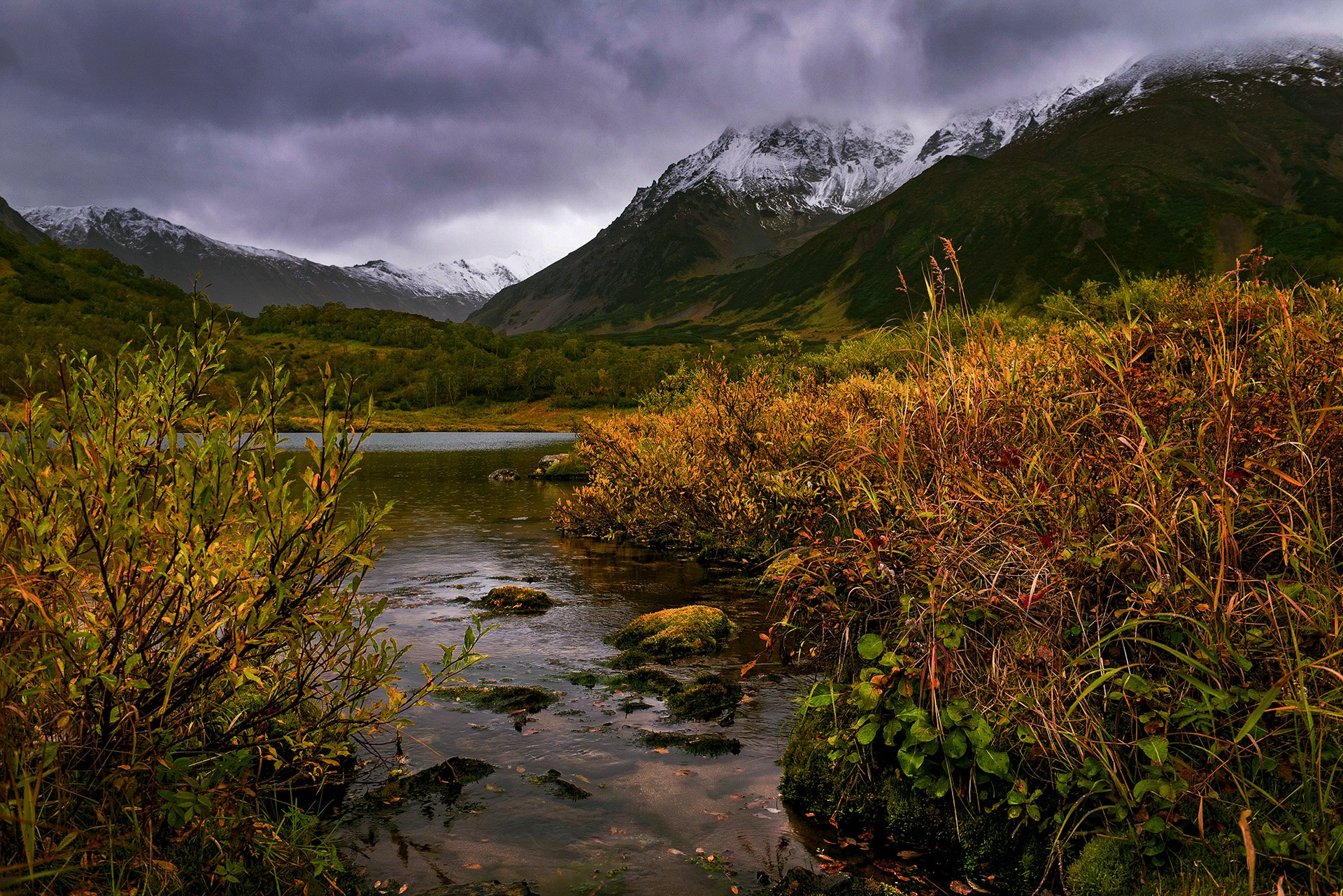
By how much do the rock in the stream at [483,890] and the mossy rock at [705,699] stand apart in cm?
374

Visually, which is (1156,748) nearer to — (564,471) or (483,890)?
(483,890)

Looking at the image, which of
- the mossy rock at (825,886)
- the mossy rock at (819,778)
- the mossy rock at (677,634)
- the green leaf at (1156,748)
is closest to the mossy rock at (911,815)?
the mossy rock at (819,778)

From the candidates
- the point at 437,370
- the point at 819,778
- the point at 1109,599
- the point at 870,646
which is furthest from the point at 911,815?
the point at 437,370

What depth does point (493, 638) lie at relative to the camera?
12695 mm

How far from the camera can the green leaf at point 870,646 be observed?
578 centimetres

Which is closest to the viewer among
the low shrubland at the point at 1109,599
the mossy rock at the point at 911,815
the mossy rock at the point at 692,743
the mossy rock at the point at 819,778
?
the low shrubland at the point at 1109,599

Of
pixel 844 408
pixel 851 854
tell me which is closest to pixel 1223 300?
pixel 851 854

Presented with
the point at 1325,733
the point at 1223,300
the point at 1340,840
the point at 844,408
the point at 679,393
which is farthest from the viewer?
the point at 679,393

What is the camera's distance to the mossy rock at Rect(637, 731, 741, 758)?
26.2ft

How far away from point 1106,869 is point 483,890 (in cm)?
428

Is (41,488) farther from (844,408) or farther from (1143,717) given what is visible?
(844,408)

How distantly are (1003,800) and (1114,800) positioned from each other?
2.86 ft

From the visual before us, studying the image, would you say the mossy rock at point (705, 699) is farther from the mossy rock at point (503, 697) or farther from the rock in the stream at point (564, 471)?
the rock in the stream at point (564, 471)

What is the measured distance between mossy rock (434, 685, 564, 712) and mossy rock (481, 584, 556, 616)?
4310 mm
